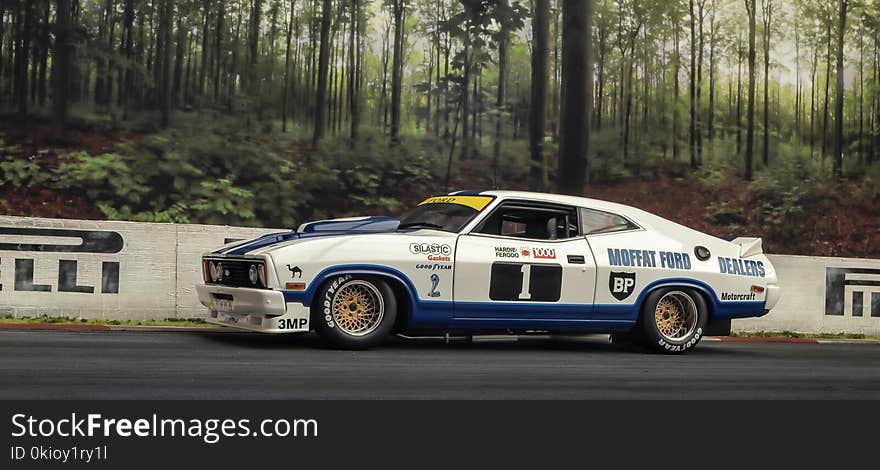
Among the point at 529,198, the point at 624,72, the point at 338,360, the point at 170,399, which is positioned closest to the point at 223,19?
the point at 624,72

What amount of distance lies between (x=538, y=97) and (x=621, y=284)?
13645mm

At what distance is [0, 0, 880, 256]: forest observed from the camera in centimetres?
1991

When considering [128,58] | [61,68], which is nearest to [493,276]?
[128,58]

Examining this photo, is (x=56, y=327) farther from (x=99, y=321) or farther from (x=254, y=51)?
(x=254, y=51)

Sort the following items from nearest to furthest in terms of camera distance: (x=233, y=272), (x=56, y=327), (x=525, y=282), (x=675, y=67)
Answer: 1. (x=233, y=272)
2. (x=525, y=282)
3. (x=56, y=327)
4. (x=675, y=67)

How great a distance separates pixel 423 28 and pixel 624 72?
17.4 feet

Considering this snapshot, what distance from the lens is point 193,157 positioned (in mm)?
20016

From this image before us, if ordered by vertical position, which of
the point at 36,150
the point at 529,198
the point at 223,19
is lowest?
the point at 529,198

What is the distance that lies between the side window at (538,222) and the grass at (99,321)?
3.73 meters

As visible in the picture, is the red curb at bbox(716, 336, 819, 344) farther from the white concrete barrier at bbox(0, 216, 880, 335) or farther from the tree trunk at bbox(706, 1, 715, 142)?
the tree trunk at bbox(706, 1, 715, 142)

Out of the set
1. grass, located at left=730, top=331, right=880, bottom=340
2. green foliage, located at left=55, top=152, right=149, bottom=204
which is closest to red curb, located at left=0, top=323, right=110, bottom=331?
grass, located at left=730, top=331, right=880, bottom=340

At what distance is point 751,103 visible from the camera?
2548cm

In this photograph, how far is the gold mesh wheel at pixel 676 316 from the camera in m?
9.94
